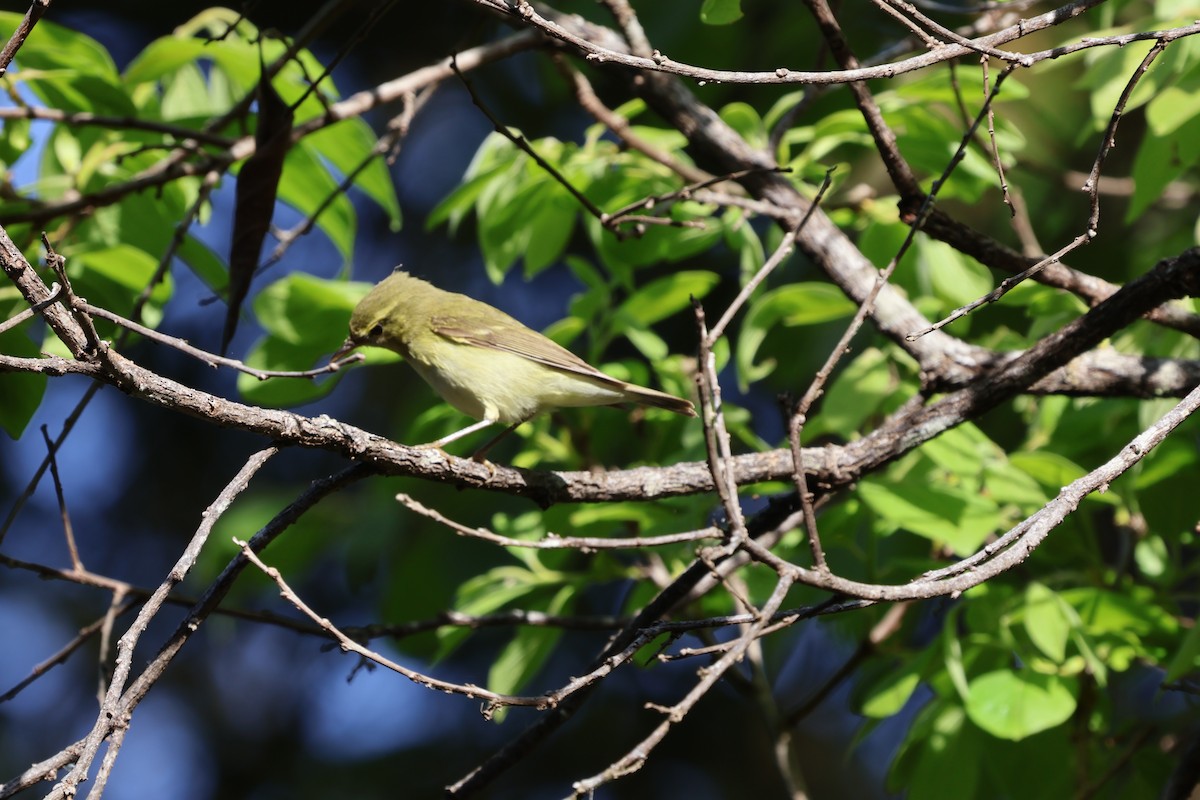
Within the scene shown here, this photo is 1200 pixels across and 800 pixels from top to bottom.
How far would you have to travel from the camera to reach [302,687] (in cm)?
768

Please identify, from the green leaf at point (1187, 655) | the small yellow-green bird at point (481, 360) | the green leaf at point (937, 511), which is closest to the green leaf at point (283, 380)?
the small yellow-green bird at point (481, 360)

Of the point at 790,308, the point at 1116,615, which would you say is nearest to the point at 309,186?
the point at 790,308

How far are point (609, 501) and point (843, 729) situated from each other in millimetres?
5334

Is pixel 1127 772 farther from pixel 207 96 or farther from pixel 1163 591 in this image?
pixel 207 96

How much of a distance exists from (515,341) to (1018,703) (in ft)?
5.88

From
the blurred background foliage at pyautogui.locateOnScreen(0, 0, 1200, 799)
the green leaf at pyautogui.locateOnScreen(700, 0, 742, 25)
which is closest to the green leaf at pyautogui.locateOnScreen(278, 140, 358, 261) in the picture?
the blurred background foliage at pyautogui.locateOnScreen(0, 0, 1200, 799)

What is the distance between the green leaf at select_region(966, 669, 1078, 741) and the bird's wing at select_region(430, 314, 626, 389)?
1278 millimetres

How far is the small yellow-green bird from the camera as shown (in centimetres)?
331

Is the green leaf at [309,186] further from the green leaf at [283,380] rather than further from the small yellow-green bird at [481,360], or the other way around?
the green leaf at [283,380]

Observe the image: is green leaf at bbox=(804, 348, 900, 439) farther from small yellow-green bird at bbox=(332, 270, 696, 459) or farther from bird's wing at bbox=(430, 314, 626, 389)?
bird's wing at bbox=(430, 314, 626, 389)

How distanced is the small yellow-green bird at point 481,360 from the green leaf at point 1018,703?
110cm

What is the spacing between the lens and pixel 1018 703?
2744mm

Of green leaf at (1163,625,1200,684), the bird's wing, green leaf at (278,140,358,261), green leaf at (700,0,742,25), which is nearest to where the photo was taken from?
green leaf at (700,0,742,25)

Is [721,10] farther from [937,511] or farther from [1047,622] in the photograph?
[1047,622]
